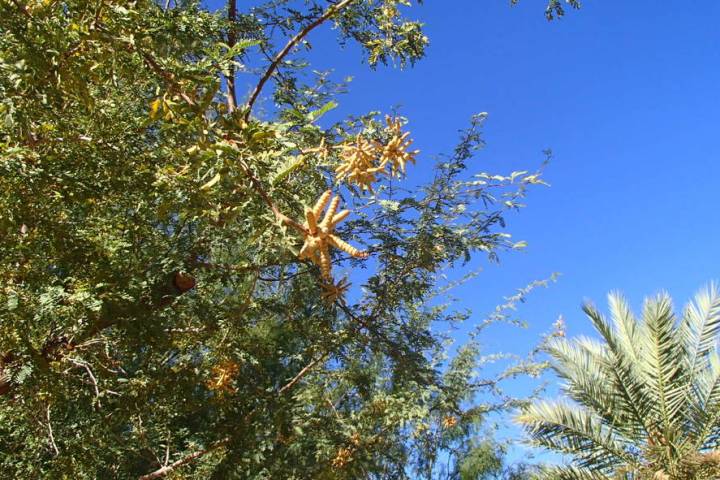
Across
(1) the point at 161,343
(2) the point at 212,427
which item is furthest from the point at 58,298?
(2) the point at 212,427

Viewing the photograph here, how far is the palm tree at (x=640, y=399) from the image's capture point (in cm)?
534

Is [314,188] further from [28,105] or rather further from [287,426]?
[287,426]

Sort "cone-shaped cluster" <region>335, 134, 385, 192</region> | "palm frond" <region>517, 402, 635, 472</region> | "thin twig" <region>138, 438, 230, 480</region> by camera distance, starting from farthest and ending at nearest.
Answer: "palm frond" <region>517, 402, 635, 472</region>
"thin twig" <region>138, 438, 230, 480</region>
"cone-shaped cluster" <region>335, 134, 385, 192</region>

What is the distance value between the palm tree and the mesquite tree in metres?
1.36

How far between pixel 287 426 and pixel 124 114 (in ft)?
9.65

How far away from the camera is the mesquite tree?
1859 mm

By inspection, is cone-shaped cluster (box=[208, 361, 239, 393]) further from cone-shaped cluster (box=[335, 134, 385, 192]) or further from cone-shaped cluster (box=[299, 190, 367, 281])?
cone-shaped cluster (box=[299, 190, 367, 281])

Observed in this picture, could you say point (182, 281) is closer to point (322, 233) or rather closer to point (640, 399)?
point (322, 233)

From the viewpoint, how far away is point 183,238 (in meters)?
3.92

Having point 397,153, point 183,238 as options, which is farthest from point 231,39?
point 397,153

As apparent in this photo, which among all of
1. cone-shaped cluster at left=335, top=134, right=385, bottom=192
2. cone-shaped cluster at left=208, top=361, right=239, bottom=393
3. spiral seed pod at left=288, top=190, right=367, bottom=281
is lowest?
spiral seed pod at left=288, top=190, right=367, bottom=281

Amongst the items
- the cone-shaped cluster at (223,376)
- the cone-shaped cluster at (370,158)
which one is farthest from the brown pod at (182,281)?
the cone-shaped cluster at (370,158)

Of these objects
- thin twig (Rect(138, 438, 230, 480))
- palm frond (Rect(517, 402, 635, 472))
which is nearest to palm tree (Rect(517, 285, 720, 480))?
palm frond (Rect(517, 402, 635, 472))

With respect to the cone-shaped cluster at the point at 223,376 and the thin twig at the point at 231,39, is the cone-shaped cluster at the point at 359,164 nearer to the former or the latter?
the thin twig at the point at 231,39
